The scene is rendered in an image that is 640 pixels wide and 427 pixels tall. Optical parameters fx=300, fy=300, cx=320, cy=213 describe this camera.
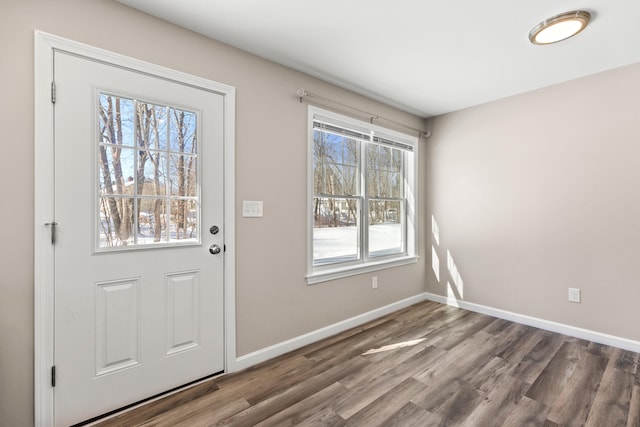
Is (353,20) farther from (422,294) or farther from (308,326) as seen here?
(422,294)

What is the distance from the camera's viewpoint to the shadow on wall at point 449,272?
12.3ft

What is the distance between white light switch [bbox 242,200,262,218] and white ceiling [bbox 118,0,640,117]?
1.19 m

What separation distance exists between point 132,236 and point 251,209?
Answer: 82cm

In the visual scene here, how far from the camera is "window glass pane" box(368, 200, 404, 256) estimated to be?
3.52m

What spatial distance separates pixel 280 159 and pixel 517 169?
255 centimetres

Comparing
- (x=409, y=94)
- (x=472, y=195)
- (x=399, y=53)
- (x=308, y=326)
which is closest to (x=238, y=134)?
(x=399, y=53)

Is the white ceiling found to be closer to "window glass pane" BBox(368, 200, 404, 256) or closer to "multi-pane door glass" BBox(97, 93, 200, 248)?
"multi-pane door glass" BBox(97, 93, 200, 248)

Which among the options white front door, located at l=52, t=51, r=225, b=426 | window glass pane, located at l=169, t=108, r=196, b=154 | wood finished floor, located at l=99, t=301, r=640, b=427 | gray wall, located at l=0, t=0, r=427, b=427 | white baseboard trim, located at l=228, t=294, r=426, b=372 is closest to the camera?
gray wall, located at l=0, t=0, r=427, b=427

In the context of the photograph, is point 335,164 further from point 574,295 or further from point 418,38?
point 574,295

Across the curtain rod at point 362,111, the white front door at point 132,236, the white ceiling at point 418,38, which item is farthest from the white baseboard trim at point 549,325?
the white front door at point 132,236

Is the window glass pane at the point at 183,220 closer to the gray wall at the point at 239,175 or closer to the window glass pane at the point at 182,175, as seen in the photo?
the window glass pane at the point at 182,175

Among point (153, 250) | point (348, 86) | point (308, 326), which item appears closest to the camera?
point (153, 250)

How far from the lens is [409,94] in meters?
3.26

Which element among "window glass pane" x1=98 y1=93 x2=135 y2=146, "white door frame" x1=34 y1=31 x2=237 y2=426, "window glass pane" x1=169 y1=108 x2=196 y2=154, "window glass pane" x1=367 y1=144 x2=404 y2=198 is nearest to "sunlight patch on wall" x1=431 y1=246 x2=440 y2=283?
"window glass pane" x1=367 y1=144 x2=404 y2=198
